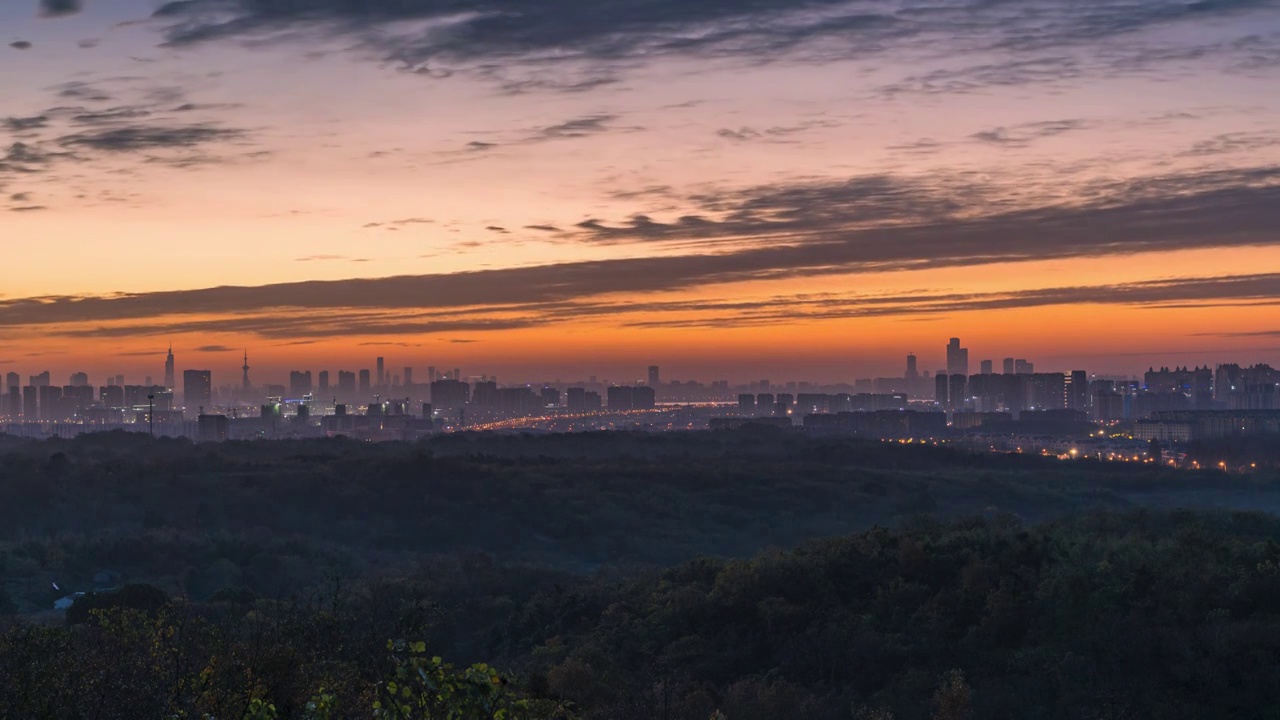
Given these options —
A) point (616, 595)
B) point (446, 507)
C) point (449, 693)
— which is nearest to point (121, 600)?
point (616, 595)

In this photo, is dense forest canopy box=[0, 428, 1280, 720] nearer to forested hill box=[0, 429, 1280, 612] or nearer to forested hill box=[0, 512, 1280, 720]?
forested hill box=[0, 512, 1280, 720]

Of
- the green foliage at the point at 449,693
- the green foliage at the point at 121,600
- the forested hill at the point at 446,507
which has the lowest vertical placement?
the forested hill at the point at 446,507

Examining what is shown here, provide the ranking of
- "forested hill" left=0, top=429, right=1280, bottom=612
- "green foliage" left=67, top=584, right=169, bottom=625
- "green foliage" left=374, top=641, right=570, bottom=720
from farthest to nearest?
"forested hill" left=0, top=429, right=1280, bottom=612 < "green foliage" left=67, top=584, right=169, bottom=625 < "green foliage" left=374, top=641, right=570, bottom=720

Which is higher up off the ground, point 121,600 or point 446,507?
point 121,600

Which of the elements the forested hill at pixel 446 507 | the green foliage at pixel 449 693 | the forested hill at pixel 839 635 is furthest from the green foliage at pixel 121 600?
the green foliage at pixel 449 693

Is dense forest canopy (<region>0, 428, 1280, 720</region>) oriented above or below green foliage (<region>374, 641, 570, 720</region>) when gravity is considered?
below

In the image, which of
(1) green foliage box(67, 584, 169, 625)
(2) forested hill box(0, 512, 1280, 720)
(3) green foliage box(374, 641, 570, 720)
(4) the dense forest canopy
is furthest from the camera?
(1) green foliage box(67, 584, 169, 625)

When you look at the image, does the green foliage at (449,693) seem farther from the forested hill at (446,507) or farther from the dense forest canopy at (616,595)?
the forested hill at (446,507)

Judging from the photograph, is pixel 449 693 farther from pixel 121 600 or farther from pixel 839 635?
pixel 121 600

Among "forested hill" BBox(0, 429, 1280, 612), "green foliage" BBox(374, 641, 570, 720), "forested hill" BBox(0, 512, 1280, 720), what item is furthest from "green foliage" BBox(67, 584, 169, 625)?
"green foliage" BBox(374, 641, 570, 720)
